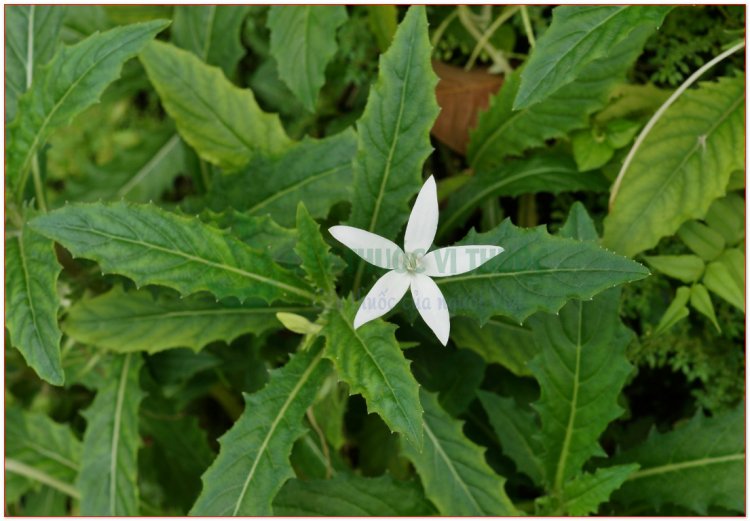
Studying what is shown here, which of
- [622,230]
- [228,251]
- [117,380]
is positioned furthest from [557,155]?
[117,380]

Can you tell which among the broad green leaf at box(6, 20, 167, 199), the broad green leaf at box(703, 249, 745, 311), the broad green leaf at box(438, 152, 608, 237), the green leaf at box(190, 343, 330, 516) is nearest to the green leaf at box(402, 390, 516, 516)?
the green leaf at box(190, 343, 330, 516)

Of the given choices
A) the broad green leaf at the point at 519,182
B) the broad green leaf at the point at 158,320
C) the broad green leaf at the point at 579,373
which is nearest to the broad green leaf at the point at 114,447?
the broad green leaf at the point at 158,320

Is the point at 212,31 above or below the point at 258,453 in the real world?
above

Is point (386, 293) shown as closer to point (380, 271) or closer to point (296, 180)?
point (380, 271)

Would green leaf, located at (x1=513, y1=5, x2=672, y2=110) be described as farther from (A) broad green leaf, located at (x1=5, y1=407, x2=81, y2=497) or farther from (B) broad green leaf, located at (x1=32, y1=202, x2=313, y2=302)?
(A) broad green leaf, located at (x1=5, y1=407, x2=81, y2=497)

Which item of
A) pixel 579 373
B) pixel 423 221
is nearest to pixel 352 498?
pixel 579 373

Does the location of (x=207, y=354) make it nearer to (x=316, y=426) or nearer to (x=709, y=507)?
(x=316, y=426)
